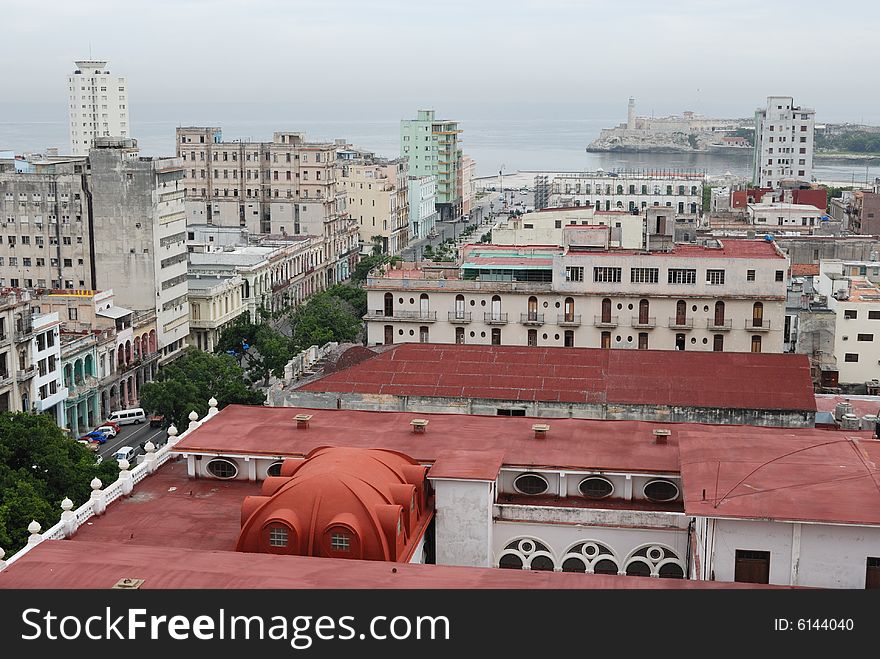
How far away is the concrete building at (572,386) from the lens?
4859 centimetres

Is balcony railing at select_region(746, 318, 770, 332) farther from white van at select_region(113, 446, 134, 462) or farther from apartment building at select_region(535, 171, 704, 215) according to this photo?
apartment building at select_region(535, 171, 704, 215)

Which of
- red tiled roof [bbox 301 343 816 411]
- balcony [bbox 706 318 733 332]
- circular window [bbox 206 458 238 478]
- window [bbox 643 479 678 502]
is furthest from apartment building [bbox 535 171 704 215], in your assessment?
window [bbox 643 479 678 502]

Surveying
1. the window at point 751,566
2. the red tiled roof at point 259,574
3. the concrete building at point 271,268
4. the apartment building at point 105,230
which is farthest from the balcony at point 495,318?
the concrete building at point 271,268

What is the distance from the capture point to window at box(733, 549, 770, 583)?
29.9m

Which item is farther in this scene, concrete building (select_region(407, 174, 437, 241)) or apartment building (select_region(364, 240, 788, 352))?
concrete building (select_region(407, 174, 437, 241))

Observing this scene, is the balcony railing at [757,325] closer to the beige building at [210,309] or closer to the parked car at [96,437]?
the parked car at [96,437]

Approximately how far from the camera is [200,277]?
342 feet

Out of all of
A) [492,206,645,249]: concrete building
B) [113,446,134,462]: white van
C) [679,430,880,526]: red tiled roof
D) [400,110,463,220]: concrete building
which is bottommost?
[113,446,134,462]: white van

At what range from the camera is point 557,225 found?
306 ft

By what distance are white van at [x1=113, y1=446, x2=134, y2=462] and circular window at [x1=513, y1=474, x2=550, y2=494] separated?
109ft

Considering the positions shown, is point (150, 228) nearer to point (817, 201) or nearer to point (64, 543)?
point (64, 543)

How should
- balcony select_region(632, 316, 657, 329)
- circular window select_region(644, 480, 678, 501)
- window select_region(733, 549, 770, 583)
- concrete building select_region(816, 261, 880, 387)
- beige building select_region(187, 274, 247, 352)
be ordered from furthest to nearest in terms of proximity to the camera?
beige building select_region(187, 274, 247, 352) < concrete building select_region(816, 261, 880, 387) < balcony select_region(632, 316, 657, 329) < circular window select_region(644, 480, 678, 501) < window select_region(733, 549, 770, 583)

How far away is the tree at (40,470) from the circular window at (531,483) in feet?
62.7

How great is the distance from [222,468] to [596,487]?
12.5 meters
